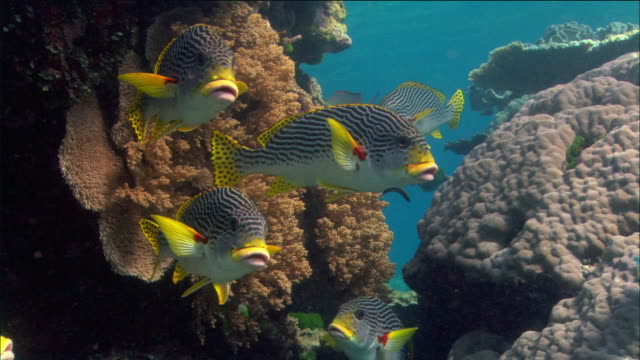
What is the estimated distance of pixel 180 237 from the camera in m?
2.00

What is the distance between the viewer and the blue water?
3959cm

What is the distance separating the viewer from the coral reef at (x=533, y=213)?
4.02 meters

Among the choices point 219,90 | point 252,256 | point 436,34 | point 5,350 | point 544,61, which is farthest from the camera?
point 436,34

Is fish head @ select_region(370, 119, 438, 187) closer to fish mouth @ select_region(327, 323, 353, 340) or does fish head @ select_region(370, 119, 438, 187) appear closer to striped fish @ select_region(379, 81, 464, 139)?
fish mouth @ select_region(327, 323, 353, 340)

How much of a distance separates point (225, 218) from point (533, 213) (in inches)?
145

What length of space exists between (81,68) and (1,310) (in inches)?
77.1

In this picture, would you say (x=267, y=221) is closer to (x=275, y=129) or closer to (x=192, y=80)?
(x=275, y=129)

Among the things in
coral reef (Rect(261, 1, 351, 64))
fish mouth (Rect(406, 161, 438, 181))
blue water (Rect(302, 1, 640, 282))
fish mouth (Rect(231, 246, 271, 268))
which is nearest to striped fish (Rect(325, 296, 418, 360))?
fish mouth (Rect(231, 246, 271, 268))

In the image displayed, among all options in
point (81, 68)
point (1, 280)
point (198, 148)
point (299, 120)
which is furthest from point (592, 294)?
point (1, 280)

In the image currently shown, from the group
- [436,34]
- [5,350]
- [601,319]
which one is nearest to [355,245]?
[601,319]

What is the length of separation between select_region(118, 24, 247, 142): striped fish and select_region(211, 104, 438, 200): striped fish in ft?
0.78

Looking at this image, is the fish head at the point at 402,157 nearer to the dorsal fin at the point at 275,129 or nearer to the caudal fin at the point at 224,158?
the dorsal fin at the point at 275,129

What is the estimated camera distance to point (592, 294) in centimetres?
344

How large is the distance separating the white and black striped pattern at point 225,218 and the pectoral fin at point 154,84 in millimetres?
588
